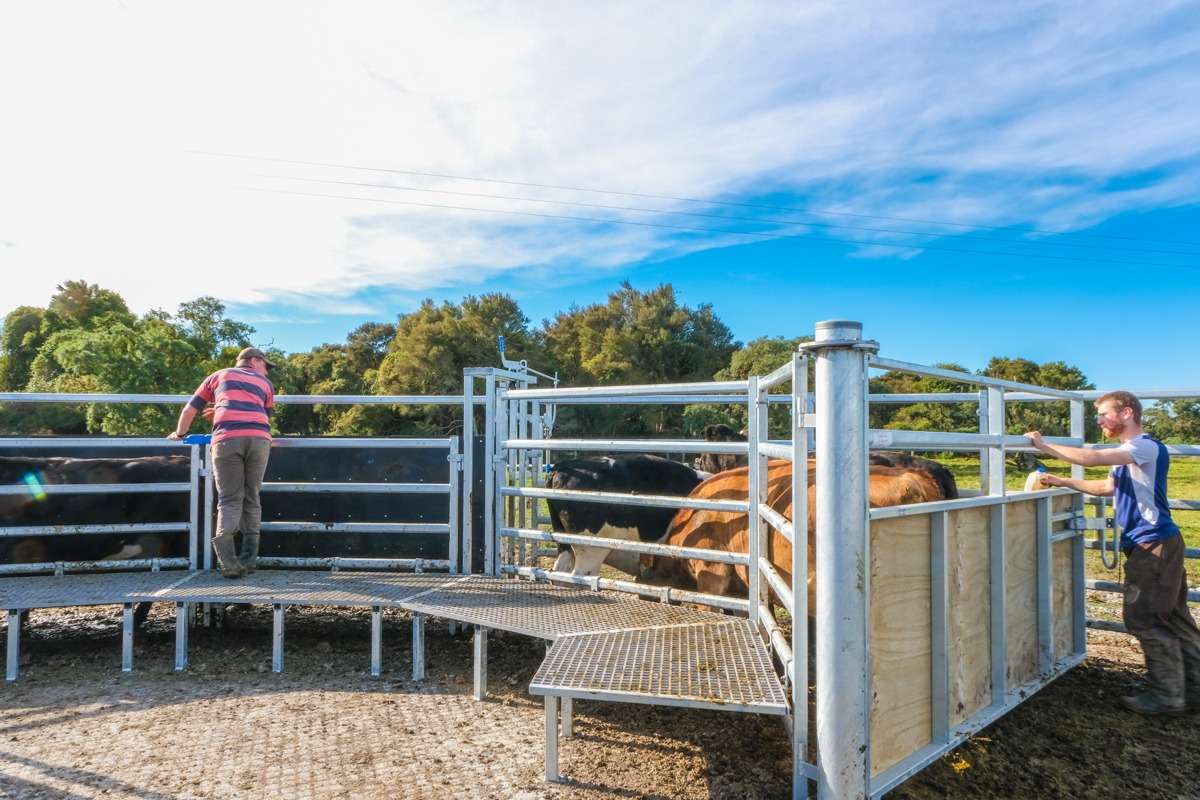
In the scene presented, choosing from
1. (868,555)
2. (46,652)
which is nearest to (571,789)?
(868,555)

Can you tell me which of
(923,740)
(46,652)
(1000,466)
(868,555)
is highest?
(1000,466)

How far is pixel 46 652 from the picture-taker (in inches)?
190

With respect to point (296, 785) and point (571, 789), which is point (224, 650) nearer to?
point (296, 785)

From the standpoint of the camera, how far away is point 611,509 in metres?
5.45

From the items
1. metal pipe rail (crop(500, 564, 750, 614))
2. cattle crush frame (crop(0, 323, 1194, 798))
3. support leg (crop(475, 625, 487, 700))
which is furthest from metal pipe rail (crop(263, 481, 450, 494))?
support leg (crop(475, 625, 487, 700))

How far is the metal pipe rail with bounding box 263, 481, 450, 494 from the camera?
5.09 m

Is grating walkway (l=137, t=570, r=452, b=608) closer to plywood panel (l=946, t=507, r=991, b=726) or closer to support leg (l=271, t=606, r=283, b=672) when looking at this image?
support leg (l=271, t=606, r=283, b=672)

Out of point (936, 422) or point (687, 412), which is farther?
point (687, 412)

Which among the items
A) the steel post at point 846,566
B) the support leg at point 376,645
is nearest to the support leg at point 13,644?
the support leg at point 376,645

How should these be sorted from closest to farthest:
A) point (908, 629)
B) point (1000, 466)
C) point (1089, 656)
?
1. point (908, 629)
2. point (1000, 466)
3. point (1089, 656)

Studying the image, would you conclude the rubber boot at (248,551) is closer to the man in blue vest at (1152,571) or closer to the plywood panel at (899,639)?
the plywood panel at (899,639)

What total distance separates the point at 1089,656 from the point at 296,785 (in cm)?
453

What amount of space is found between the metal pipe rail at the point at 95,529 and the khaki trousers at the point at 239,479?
58cm

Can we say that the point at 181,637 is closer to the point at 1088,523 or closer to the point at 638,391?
the point at 638,391
